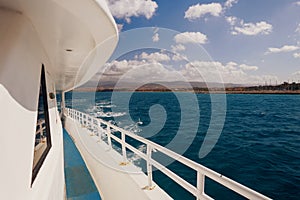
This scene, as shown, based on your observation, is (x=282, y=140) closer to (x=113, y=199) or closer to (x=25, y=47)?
(x=113, y=199)

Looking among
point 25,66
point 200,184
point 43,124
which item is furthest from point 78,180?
point 200,184

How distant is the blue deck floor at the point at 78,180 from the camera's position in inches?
128

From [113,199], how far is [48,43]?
225 centimetres

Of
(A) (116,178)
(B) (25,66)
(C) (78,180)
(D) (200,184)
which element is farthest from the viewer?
(C) (78,180)

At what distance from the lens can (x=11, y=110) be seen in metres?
1.07

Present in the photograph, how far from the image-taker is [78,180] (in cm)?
387

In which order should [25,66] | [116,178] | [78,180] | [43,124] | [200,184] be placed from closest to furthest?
1. [200,184]
2. [25,66]
3. [43,124]
4. [116,178]
5. [78,180]

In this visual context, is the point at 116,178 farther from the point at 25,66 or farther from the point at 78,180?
the point at 25,66

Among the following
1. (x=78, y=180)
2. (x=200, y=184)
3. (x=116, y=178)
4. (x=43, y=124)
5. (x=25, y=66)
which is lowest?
(x=78, y=180)

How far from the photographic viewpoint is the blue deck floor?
3249mm

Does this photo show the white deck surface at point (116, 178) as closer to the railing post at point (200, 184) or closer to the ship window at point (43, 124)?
the railing post at point (200, 184)

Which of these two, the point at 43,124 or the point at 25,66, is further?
the point at 43,124

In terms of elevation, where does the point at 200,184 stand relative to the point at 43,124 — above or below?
below

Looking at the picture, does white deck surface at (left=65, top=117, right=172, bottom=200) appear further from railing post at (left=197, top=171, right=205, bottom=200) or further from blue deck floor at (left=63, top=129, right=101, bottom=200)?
railing post at (left=197, top=171, right=205, bottom=200)
